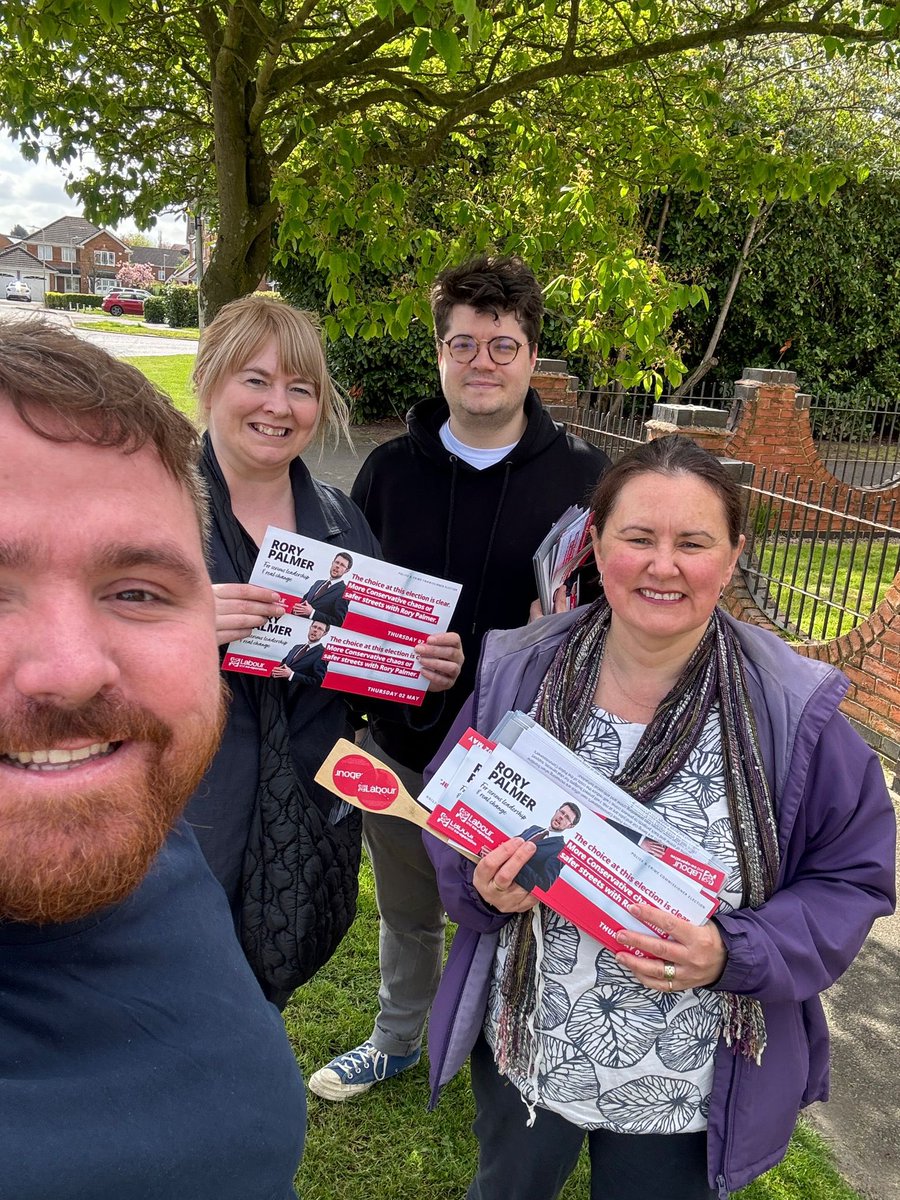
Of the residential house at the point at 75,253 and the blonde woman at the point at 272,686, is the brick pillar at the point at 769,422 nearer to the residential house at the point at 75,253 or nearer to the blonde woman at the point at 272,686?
the blonde woman at the point at 272,686

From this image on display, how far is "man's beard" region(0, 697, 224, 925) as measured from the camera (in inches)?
32.9

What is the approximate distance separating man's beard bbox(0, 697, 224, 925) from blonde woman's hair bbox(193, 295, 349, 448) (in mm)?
1498

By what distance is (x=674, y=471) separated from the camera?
1923mm

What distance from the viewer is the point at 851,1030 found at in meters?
3.30

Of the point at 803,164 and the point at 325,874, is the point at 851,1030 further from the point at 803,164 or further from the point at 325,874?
the point at 803,164

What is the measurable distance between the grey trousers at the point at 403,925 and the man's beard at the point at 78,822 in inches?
72.8

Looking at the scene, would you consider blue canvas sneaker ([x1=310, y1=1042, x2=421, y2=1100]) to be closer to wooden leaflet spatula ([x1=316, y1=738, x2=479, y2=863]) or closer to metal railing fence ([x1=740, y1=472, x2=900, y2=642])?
wooden leaflet spatula ([x1=316, y1=738, x2=479, y2=863])

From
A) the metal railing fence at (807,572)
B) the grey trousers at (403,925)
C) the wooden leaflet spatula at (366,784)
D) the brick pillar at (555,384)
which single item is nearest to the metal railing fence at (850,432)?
the metal railing fence at (807,572)

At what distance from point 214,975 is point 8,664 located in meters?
0.45

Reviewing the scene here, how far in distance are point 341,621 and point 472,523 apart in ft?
2.16

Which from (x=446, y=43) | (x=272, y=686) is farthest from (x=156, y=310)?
(x=272, y=686)

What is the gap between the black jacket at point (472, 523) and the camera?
→ 2697mm

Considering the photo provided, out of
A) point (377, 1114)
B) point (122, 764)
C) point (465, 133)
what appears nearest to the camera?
point (122, 764)

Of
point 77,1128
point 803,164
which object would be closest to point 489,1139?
point 77,1128
